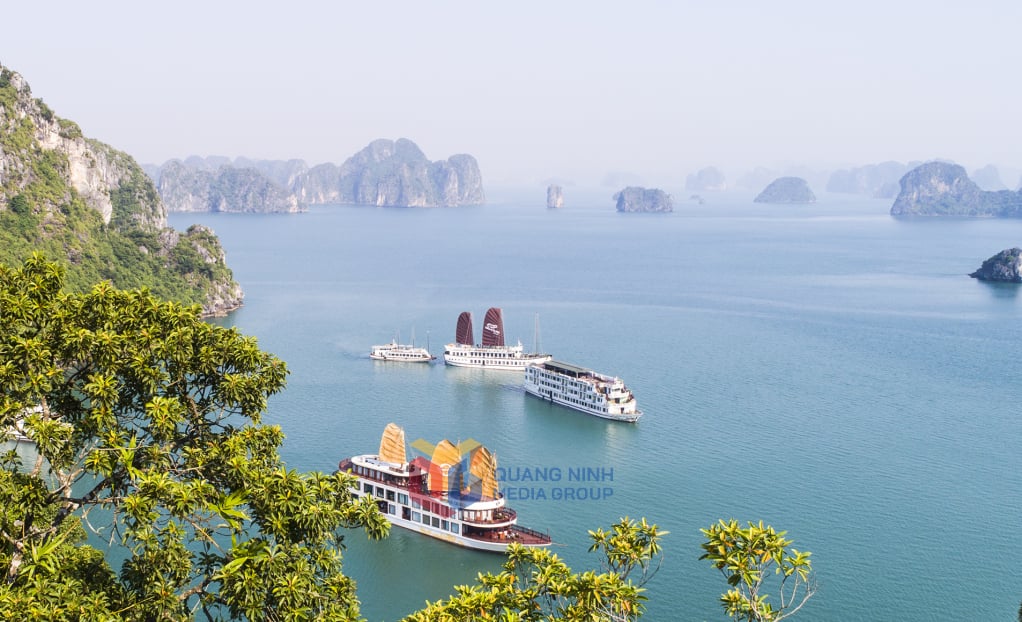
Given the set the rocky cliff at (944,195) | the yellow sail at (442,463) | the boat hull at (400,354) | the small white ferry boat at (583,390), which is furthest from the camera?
the rocky cliff at (944,195)

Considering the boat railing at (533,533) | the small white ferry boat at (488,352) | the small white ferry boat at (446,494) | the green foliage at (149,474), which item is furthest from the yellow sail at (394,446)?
the small white ferry boat at (488,352)

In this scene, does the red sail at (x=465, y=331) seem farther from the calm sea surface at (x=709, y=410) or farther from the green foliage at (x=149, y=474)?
the green foliage at (x=149, y=474)

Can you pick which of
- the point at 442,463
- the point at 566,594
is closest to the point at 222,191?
the point at 442,463

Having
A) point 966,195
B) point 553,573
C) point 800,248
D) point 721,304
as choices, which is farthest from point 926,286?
point 966,195

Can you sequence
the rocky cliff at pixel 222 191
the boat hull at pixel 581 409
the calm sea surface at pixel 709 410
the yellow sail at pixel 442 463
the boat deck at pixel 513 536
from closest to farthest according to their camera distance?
the calm sea surface at pixel 709 410 < the boat deck at pixel 513 536 < the yellow sail at pixel 442 463 < the boat hull at pixel 581 409 < the rocky cliff at pixel 222 191

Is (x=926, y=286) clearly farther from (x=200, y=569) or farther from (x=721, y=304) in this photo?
(x=200, y=569)

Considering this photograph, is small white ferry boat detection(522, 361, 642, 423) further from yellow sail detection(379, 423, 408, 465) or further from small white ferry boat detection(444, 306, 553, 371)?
yellow sail detection(379, 423, 408, 465)

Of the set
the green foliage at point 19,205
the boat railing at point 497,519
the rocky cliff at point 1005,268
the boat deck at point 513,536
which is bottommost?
the boat deck at point 513,536
